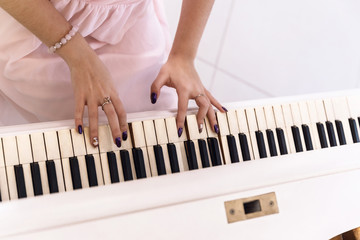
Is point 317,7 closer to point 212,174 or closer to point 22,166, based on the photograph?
point 212,174

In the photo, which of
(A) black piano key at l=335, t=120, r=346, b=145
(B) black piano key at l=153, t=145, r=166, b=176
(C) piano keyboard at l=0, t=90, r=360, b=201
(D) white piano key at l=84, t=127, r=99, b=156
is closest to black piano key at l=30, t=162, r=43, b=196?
(C) piano keyboard at l=0, t=90, r=360, b=201

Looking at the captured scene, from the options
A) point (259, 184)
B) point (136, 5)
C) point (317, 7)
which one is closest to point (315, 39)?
point (317, 7)

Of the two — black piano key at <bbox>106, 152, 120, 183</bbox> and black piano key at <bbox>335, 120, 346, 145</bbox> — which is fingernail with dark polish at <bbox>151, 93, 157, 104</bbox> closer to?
black piano key at <bbox>106, 152, 120, 183</bbox>

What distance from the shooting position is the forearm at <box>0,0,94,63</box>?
972 mm

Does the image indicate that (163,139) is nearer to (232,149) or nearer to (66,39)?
(232,149)

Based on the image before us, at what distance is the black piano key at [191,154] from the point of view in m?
1.01

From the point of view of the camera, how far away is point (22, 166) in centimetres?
91

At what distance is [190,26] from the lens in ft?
4.08

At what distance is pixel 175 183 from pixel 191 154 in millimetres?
121

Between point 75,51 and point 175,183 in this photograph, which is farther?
point 75,51

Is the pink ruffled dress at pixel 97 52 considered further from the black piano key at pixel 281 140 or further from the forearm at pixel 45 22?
the black piano key at pixel 281 140

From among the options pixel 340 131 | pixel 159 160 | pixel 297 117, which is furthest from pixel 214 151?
pixel 340 131

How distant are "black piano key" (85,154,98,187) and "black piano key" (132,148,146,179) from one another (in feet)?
0.28

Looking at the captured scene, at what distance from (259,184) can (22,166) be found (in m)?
0.46
